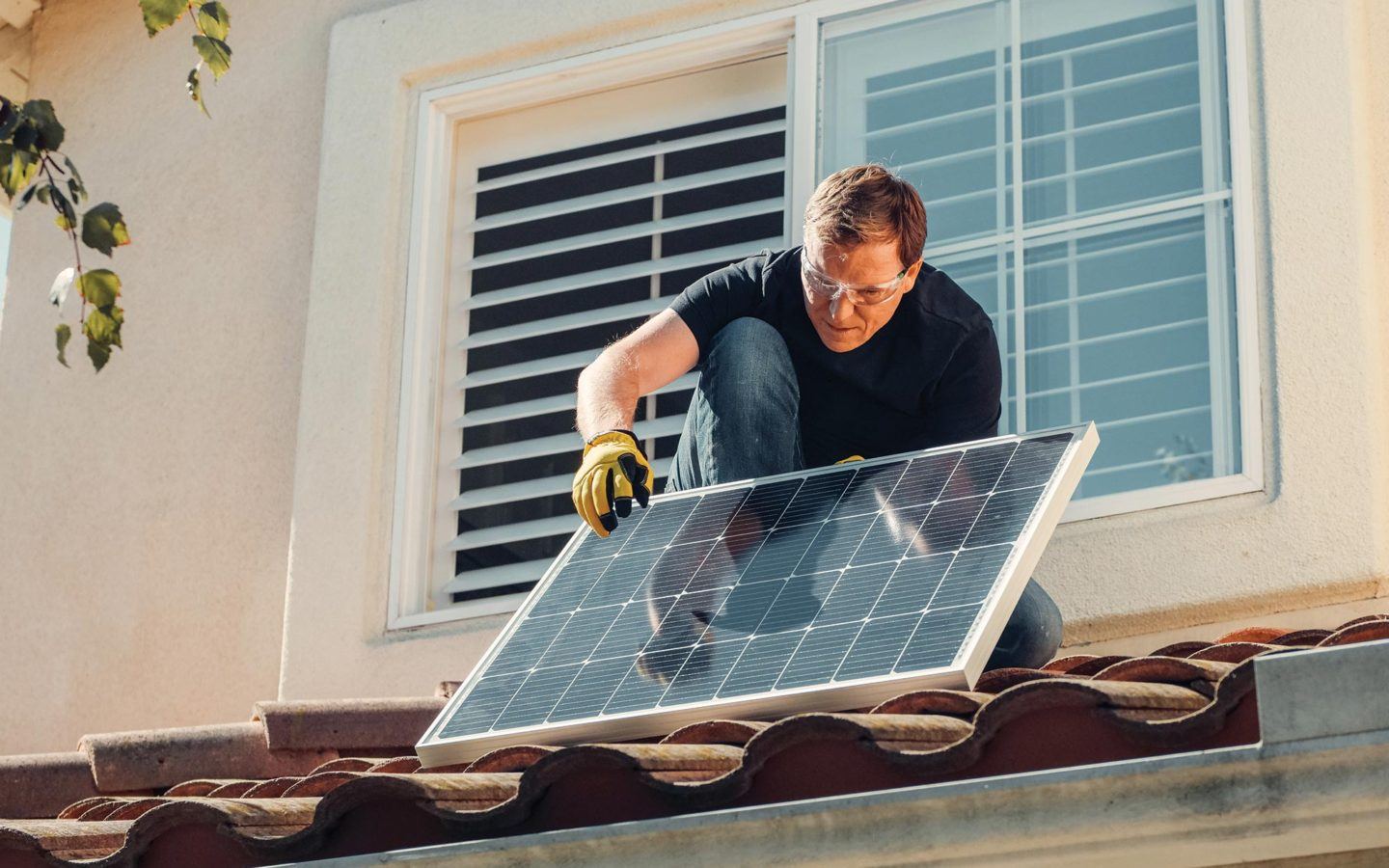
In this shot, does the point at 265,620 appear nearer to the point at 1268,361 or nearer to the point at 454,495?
the point at 454,495

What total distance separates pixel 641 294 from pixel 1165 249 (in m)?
2.01

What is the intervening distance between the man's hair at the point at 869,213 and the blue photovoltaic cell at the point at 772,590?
0.65m

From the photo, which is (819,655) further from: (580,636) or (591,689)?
(580,636)

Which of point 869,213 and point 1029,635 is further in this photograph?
point 869,213

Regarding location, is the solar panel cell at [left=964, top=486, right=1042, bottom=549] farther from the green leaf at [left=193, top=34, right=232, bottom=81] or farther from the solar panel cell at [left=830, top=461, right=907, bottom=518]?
the green leaf at [left=193, top=34, right=232, bottom=81]

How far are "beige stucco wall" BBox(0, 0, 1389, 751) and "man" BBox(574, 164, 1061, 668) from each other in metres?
0.87

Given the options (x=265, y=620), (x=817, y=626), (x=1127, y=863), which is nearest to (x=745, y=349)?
(x=817, y=626)

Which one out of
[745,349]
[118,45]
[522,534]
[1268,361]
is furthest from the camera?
[118,45]

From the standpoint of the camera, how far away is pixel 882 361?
20.1 ft

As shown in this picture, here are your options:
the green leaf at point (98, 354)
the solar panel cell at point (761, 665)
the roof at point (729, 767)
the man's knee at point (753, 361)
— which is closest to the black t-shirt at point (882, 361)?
the man's knee at point (753, 361)

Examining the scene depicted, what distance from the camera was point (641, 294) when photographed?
26.9 ft

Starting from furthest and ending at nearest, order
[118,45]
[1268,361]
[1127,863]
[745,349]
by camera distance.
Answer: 1. [118,45]
2. [1268,361]
3. [745,349]
4. [1127,863]

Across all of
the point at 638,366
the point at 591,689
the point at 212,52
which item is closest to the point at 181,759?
the point at 638,366

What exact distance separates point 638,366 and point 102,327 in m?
1.42
